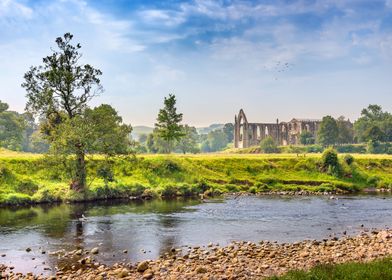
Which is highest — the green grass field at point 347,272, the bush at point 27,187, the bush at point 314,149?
the bush at point 314,149

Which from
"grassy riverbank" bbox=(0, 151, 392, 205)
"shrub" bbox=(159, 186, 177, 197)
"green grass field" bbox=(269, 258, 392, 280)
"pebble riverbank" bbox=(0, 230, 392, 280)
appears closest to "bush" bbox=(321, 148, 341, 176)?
"grassy riverbank" bbox=(0, 151, 392, 205)

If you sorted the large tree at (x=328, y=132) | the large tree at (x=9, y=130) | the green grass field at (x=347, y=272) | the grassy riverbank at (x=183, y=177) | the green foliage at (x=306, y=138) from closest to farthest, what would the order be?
the green grass field at (x=347, y=272) < the grassy riverbank at (x=183, y=177) < the large tree at (x=9, y=130) < the large tree at (x=328, y=132) < the green foliage at (x=306, y=138)

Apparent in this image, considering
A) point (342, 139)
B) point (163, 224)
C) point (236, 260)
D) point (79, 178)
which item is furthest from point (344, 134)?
point (236, 260)

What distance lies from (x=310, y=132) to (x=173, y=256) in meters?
175

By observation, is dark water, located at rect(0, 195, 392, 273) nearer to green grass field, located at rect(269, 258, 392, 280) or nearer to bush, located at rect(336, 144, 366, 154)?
green grass field, located at rect(269, 258, 392, 280)

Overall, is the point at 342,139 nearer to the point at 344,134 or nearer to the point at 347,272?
the point at 344,134

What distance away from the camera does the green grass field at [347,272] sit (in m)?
19.2

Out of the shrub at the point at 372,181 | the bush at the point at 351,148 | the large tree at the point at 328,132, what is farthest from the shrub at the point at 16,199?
the large tree at the point at 328,132

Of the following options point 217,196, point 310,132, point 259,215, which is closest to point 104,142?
point 217,196

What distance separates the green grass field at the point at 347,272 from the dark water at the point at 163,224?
1300cm

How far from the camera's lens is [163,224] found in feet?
140

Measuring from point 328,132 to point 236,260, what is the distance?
150763 millimetres

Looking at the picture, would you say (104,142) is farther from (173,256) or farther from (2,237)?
(173,256)

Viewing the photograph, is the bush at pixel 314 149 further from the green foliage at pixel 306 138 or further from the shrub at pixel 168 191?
the shrub at pixel 168 191
